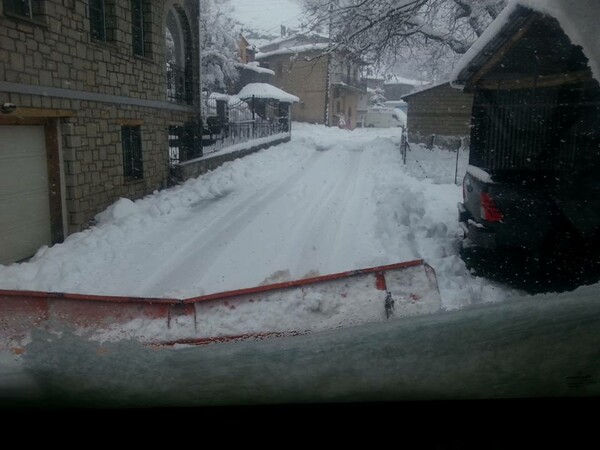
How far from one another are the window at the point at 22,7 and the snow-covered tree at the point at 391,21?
8230 mm

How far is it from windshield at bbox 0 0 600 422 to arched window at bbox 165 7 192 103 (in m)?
0.10

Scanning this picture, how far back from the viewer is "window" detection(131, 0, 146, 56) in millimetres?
9766

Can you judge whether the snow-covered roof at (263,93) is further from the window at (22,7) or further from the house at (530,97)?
the house at (530,97)

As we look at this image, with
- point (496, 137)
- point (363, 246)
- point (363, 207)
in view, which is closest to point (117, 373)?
point (363, 246)

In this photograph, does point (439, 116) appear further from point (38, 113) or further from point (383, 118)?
point (383, 118)

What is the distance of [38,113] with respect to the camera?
21.3 ft

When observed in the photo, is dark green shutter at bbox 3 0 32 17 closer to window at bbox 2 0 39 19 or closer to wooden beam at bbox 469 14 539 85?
window at bbox 2 0 39 19

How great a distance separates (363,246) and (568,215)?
2702mm

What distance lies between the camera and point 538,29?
558 centimetres

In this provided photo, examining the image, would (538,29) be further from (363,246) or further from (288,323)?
(288,323)

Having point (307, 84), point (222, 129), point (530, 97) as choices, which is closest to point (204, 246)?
point (530, 97)

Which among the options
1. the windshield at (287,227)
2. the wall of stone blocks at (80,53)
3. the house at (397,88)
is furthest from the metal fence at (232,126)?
the house at (397,88)

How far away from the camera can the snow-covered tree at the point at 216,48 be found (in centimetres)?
2534

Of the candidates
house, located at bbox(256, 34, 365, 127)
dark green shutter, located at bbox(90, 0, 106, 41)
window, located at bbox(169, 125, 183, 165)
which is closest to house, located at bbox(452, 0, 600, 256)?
dark green shutter, located at bbox(90, 0, 106, 41)
